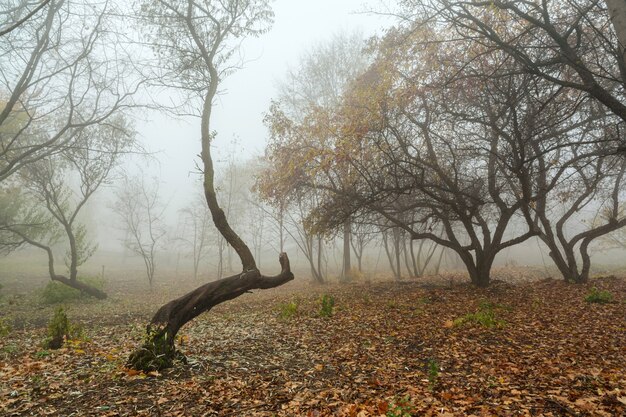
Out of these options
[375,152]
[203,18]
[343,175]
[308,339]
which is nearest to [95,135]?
[203,18]

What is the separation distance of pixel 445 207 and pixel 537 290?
3608 millimetres

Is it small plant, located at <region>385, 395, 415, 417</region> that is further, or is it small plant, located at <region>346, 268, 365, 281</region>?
small plant, located at <region>346, 268, 365, 281</region>

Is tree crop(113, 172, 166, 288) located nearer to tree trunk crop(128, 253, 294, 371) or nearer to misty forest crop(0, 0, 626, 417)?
misty forest crop(0, 0, 626, 417)

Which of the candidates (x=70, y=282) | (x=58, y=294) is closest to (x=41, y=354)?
(x=58, y=294)

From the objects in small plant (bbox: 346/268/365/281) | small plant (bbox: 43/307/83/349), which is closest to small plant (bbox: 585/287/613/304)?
small plant (bbox: 43/307/83/349)

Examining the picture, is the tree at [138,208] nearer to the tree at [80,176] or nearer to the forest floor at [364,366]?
the tree at [80,176]

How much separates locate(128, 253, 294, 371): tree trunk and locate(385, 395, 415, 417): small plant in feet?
11.8

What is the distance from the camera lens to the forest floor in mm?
4176

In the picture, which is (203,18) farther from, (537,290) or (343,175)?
(537,290)

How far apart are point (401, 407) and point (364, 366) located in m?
1.85

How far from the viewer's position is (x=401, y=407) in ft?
12.5

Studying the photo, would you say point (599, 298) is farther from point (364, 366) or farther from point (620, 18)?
point (364, 366)

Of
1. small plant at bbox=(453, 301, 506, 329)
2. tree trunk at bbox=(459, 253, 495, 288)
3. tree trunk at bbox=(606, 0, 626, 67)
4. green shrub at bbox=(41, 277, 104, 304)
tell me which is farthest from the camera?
green shrub at bbox=(41, 277, 104, 304)

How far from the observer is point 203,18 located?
31.4 ft
